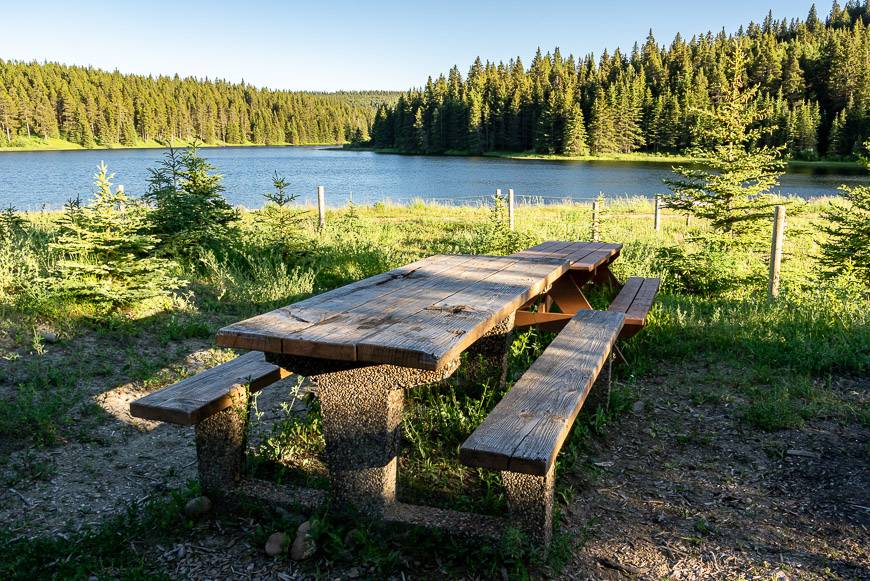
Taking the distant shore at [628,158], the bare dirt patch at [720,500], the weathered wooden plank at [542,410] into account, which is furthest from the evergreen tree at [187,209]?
the distant shore at [628,158]

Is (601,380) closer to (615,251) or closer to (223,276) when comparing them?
(615,251)

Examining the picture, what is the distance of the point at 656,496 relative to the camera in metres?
2.96

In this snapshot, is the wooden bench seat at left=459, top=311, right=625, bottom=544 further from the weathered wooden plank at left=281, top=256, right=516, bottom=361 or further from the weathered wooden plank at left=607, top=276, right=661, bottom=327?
the weathered wooden plank at left=607, top=276, right=661, bottom=327

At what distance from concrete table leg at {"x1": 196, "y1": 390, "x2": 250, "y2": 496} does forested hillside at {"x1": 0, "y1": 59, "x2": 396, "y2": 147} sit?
102361 mm

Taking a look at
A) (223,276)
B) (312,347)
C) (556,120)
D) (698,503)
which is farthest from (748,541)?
(556,120)

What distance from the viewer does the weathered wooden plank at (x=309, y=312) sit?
2295 millimetres

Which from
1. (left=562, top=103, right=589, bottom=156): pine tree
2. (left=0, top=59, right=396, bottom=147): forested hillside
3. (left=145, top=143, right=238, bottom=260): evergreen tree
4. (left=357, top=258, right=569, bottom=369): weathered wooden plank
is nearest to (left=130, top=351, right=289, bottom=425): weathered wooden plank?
(left=357, top=258, right=569, bottom=369): weathered wooden plank

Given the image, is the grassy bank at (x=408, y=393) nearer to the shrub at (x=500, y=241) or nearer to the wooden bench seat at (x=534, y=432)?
the wooden bench seat at (x=534, y=432)

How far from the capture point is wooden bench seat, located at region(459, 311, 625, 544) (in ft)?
6.72

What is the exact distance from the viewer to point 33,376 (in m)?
4.33

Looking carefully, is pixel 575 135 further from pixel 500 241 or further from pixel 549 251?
pixel 549 251

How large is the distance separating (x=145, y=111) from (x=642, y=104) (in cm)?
8506

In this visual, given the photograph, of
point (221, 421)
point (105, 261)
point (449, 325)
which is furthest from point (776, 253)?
point (105, 261)

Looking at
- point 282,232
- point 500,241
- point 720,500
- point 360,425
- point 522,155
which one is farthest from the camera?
point 522,155
